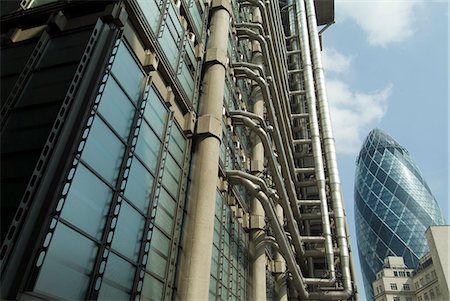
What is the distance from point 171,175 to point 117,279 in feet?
16.8

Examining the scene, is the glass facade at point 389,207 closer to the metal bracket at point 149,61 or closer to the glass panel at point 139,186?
the metal bracket at point 149,61

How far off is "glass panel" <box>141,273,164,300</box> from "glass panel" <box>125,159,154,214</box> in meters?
2.08

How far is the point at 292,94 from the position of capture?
48.4 meters

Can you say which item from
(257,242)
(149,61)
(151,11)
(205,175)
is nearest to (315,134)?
(257,242)

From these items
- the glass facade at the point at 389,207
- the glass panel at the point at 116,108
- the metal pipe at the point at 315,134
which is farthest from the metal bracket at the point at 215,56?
the glass facade at the point at 389,207

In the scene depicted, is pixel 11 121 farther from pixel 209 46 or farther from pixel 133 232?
pixel 209 46

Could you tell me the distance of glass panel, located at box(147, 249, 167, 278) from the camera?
1145 cm

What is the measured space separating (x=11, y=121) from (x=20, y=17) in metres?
3.90

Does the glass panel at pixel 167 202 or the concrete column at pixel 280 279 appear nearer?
the glass panel at pixel 167 202

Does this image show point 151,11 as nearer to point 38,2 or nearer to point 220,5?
point 38,2

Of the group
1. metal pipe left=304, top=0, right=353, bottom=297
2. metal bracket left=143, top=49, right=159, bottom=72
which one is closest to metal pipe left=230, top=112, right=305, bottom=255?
metal pipe left=304, top=0, right=353, bottom=297

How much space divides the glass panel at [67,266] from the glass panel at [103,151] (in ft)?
5.80

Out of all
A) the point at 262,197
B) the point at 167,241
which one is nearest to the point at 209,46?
the point at 262,197

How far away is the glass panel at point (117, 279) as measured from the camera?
8938mm
